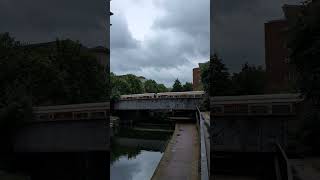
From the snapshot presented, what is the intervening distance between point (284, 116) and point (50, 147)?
3.09m

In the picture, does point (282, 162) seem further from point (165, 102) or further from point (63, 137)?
point (165, 102)

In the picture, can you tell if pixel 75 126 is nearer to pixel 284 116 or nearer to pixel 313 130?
pixel 284 116

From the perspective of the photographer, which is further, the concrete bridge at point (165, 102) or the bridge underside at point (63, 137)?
the concrete bridge at point (165, 102)

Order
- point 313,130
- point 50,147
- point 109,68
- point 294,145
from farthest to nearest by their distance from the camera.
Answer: point 294,145, point 313,130, point 50,147, point 109,68

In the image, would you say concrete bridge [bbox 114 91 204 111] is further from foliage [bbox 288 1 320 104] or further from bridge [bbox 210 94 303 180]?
foliage [bbox 288 1 320 104]

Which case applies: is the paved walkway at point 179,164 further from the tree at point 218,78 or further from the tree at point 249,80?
the tree at point 218,78

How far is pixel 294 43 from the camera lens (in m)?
4.07

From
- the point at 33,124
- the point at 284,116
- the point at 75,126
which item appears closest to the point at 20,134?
the point at 33,124

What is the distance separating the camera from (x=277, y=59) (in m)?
4.99

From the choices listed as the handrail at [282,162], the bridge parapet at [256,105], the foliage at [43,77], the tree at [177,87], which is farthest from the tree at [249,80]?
the tree at [177,87]

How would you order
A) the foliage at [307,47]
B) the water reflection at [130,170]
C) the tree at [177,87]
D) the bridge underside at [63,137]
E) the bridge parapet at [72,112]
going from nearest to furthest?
the foliage at [307,47]
the bridge parapet at [72,112]
the bridge underside at [63,137]
the water reflection at [130,170]
the tree at [177,87]

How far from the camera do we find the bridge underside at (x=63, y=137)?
4.10 m

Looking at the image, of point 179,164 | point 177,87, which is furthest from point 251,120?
point 177,87

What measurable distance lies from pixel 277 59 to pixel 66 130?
112 inches
